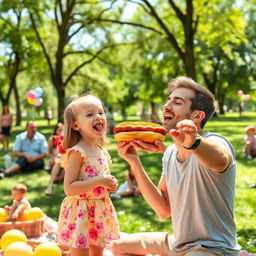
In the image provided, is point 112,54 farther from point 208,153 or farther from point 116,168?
point 208,153

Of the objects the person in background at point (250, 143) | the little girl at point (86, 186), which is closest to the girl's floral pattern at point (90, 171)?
the little girl at point (86, 186)

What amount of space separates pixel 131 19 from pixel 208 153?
2863cm

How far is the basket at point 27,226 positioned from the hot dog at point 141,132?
9.57 feet

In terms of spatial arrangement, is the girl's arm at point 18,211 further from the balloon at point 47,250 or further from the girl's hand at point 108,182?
the girl's hand at point 108,182

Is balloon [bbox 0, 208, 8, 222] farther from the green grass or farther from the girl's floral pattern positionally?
the girl's floral pattern

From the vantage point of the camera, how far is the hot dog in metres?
3.09

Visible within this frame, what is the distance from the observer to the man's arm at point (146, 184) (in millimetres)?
3219

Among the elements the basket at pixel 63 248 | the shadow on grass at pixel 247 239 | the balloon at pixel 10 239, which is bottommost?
the shadow on grass at pixel 247 239

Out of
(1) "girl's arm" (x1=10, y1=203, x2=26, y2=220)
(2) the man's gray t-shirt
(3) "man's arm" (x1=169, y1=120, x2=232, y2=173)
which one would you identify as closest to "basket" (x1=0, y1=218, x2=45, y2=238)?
(1) "girl's arm" (x1=10, y1=203, x2=26, y2=220)

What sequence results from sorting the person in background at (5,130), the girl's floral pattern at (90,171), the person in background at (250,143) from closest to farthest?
the girl's floral pattern at (90,171) < the person in background at (250,143) < the person in background at (5,130)

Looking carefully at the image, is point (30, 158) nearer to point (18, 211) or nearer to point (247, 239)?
point (18, 211)

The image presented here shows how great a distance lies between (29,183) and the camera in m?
9.24

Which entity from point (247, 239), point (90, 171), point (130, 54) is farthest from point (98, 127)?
point (130, 54)

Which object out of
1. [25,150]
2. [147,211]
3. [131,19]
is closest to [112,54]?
[131,19]
